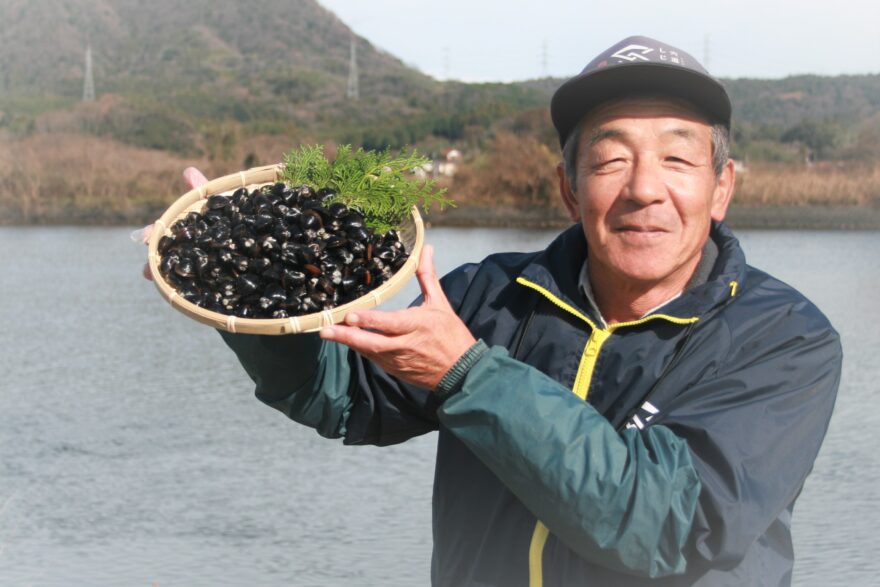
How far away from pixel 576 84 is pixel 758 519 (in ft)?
2.73

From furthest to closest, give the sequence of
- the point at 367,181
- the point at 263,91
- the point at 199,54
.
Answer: the point at 199,54, the point at 263,91, the point at 367,181

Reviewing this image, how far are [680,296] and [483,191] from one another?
3705 cm

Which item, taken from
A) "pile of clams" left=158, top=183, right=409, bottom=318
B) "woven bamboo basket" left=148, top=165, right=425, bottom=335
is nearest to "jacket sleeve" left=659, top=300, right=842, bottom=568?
"woven bamboo basket" left=148, top=165, right=425, bottom=335

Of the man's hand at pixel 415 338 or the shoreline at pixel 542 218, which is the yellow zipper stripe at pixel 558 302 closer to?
the man's hand at pixel 415 338

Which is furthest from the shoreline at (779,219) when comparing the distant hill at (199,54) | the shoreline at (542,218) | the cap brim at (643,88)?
the distant hill at (199,54)

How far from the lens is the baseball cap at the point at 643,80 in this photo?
82.5 inches

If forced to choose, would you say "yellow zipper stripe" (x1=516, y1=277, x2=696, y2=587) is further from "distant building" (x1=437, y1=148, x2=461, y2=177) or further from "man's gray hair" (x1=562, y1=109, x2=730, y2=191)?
"distant building" (x1=437, y1=148, x2=461, y2=177)

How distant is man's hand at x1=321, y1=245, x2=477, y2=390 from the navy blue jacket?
6 cm

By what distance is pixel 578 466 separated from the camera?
1.78 m

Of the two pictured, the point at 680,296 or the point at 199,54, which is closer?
the point at 680,296

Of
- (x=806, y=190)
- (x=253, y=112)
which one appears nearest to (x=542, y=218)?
(x=806, y=190)

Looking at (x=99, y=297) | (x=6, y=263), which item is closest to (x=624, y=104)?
(x=99, y=297)

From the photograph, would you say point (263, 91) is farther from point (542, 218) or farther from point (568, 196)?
point (568, 196)

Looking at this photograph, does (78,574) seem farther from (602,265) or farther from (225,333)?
(602,265)
